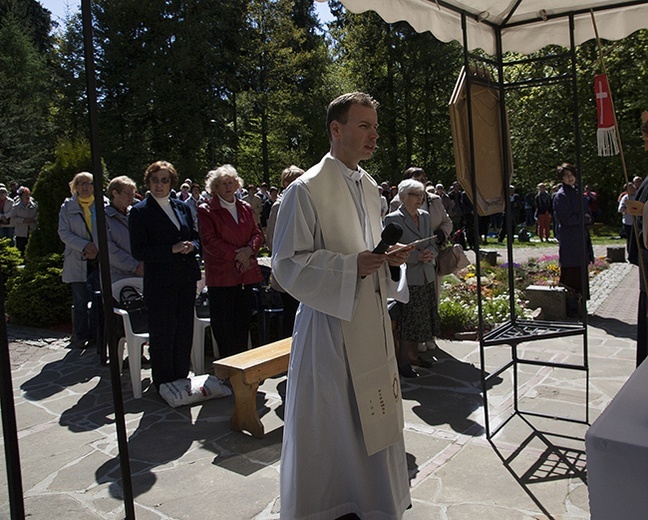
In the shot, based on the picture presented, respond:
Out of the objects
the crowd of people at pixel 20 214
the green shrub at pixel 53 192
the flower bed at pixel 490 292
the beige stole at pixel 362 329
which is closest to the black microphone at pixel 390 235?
the beige stole at pixel 362 329

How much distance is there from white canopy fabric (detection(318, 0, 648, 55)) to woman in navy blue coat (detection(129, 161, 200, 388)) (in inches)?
106

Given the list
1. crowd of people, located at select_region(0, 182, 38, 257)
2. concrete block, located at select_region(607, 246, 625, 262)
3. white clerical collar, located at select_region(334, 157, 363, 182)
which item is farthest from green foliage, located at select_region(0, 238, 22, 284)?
concrete block, located at select_region(607, 246, 625, 262)

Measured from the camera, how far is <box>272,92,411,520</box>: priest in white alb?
9.48 feet

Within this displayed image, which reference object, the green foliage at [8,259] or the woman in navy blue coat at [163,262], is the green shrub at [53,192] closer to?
the green foliage at [8,259]

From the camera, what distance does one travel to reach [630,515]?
1084 millimetres

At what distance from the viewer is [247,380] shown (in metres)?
4.59

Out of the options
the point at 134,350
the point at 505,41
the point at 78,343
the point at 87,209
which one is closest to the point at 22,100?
the point at 78,343

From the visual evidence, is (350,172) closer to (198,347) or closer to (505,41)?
(505,41)

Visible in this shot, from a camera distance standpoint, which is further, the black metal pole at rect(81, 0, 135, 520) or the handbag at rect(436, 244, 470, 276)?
the handbag at rect(436, 244, 470, 276)

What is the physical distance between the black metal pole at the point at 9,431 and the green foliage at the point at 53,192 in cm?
755

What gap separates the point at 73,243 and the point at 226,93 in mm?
26081

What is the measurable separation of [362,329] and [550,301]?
620cm

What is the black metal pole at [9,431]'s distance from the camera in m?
1.59

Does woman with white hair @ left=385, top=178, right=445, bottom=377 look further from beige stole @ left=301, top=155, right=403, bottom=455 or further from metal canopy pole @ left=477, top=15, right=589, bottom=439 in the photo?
beige stole @ left=301, top=155, right=403, bottom=455
